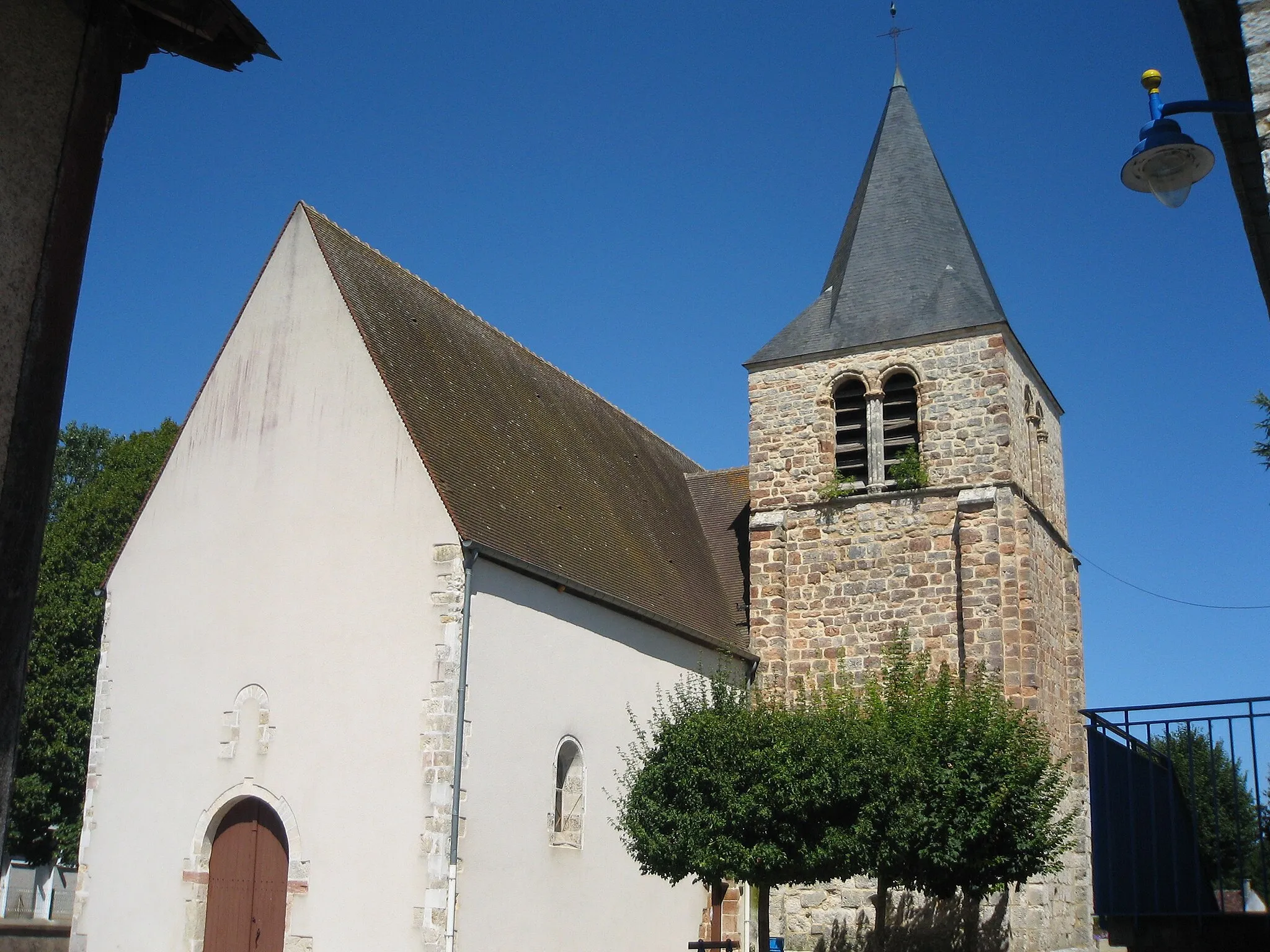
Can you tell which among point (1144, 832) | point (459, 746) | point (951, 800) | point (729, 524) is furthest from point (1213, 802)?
point (729, 524)

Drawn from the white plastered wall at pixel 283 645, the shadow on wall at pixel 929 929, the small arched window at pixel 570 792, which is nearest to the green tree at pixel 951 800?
the shadow on wall at pixel 929 929

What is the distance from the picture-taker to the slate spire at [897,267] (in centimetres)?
1980

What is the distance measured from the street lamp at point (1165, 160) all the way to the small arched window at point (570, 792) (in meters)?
10.4

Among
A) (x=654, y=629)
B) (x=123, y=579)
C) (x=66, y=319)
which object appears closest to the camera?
(x=66, y=319)

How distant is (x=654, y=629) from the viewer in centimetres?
1680

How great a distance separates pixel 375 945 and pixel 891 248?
13924 millimetres

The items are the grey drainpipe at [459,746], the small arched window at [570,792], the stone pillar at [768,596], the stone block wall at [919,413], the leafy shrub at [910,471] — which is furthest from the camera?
the stone pillar at [768,596]

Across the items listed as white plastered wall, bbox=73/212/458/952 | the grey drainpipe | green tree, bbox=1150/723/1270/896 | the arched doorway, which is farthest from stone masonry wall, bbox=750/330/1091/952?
the arched doorway

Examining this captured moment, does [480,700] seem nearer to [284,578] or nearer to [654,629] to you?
[284,578]

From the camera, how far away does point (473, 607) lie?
13195mm

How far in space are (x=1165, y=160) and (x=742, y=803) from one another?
852cm

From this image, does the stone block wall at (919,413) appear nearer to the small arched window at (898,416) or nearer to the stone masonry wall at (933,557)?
the stone masonry wall at (933,557)

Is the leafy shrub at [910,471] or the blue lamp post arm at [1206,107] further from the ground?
the leafy shrub at [910,471]

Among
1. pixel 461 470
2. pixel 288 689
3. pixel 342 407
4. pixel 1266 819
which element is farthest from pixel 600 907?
pixel 1266 819
